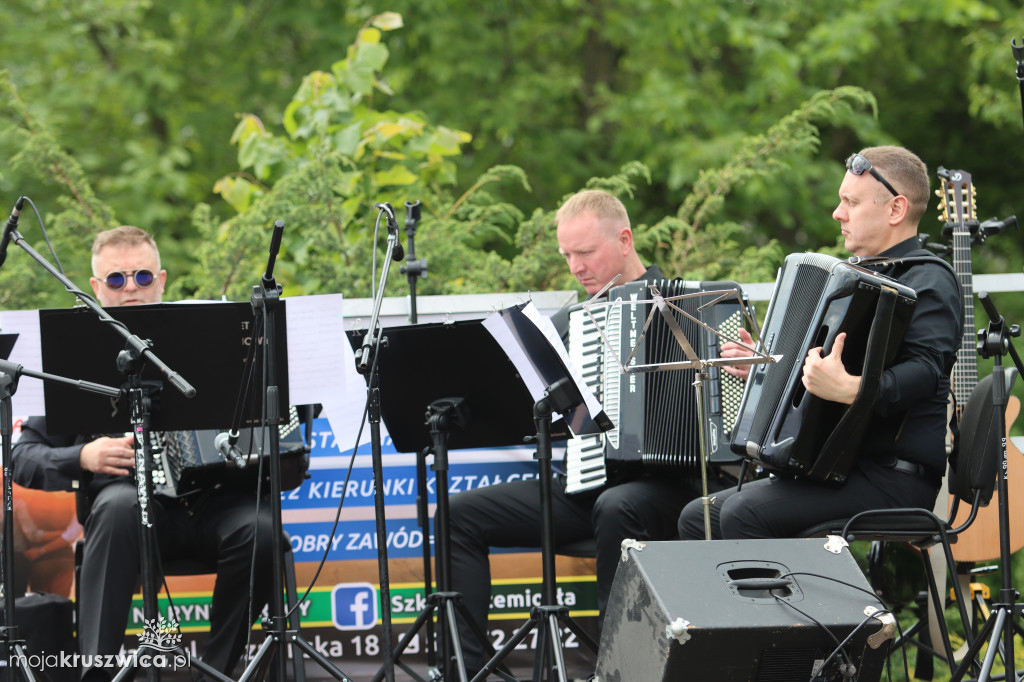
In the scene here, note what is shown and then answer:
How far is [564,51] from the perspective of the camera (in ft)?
33.8

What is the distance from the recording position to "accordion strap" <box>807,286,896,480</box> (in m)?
3.21

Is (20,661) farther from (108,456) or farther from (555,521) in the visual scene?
(555,521)

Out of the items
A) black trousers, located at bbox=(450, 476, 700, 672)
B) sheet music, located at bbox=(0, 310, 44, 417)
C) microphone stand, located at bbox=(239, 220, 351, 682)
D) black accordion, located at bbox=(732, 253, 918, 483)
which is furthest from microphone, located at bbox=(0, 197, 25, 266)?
black accordion, located at bbox=(732, 253, 918, 483)

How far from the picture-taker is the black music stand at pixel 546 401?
11.0 ft

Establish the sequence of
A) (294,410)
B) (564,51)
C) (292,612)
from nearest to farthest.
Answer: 1. (292,612)
2. (294,410)
3. (564,51)

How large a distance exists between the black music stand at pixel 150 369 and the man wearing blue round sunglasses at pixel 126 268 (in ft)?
2.50

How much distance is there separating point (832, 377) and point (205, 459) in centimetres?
231

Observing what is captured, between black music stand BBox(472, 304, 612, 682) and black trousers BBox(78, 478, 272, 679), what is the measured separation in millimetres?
1083

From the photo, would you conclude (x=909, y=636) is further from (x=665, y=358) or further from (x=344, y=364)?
(x=344, y=364)

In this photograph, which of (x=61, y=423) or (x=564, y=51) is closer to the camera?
(x=61, y=423)

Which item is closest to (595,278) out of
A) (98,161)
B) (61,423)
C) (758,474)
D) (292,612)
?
(758,474)

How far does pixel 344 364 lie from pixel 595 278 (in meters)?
1.47

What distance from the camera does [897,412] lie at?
3.43 meters

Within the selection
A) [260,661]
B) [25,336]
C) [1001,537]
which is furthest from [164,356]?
[1001,537]
